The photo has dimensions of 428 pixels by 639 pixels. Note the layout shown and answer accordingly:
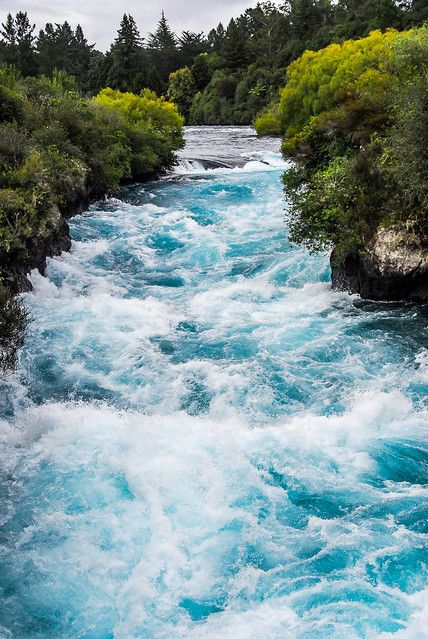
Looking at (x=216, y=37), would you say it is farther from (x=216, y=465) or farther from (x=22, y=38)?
(x=216, y=465)

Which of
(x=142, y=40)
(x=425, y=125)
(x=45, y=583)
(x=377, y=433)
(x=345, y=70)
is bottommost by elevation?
(x=45, y=583)

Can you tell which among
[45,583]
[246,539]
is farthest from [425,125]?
[45,583]

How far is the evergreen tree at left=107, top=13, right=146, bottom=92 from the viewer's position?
67625 millimetres

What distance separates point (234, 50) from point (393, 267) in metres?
65.2

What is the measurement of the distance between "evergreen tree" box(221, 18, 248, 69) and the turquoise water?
62.5 m

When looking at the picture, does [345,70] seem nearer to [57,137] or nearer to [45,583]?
[57,137]

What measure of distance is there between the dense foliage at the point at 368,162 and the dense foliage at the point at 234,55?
4158 cm

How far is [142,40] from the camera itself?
70.6 m

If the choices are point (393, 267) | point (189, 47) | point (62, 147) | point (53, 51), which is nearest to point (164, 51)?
point (189, 47)

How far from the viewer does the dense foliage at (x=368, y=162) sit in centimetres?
1221

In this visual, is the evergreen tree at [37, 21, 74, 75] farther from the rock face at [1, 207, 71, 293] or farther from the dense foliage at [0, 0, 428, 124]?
the rock face at [1, 207, 71, 293]

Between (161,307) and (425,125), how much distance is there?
271 inches

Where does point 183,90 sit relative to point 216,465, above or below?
above

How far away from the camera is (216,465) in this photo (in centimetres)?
819
